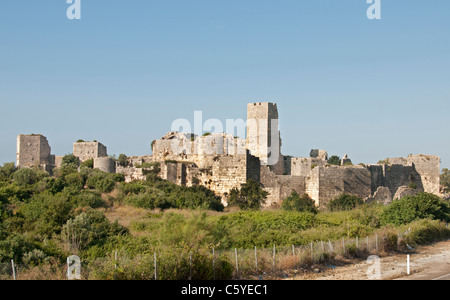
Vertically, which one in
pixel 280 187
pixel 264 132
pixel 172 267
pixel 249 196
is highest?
pixel 264 132

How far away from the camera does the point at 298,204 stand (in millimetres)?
29172

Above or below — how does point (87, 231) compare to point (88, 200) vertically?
below

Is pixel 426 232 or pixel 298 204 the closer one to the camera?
pixel 426 232

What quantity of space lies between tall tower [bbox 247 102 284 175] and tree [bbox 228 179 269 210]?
182 inches

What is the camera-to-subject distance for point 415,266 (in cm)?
1553

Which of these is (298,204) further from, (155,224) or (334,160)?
(334,160)

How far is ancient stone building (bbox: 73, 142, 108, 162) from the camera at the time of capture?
43719mm

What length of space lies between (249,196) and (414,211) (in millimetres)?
9537

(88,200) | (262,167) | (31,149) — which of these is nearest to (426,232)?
(262,167)
